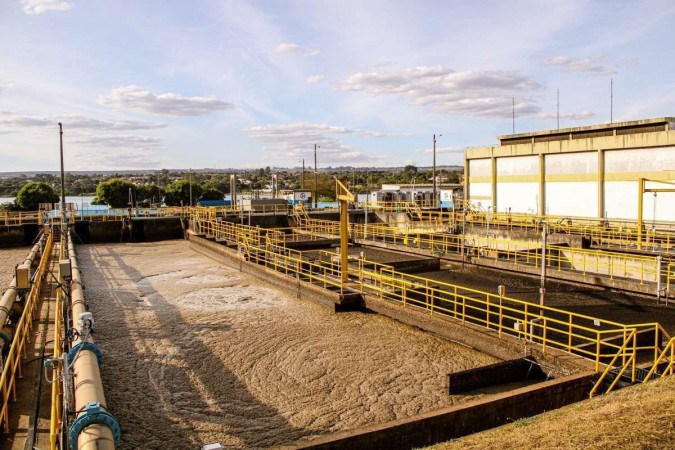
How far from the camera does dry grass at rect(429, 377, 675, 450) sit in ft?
21.1

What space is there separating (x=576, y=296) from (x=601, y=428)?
12097 mm

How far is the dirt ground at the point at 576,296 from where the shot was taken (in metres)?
15.4

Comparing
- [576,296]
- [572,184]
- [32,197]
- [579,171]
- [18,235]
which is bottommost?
[576,296]


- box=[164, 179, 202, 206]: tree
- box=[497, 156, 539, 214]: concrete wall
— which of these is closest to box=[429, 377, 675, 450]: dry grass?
box=[497, 156, 539, 214]: concrete wall

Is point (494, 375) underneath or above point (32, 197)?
underneath

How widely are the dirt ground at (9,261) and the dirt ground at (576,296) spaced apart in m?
16.8

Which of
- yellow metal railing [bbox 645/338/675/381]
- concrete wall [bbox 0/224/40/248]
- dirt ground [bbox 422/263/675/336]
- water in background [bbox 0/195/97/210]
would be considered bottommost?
dirt ground [bbox 422/263/675/336]

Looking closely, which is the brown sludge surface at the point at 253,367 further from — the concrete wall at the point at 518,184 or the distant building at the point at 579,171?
the concrete wall at the point at 518,184

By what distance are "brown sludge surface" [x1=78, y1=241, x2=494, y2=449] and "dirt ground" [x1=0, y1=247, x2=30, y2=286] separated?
516 cm

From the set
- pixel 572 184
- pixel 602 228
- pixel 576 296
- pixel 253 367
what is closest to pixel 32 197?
pixel 572 184

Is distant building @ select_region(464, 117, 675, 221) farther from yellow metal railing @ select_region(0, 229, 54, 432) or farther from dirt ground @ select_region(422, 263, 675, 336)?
yellow metal railing @ select_region(0, 229, 54, 432)

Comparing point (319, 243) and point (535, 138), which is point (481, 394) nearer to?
point (319, 243)

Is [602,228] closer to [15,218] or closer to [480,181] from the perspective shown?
[480,181]

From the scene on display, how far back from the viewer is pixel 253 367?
12.2m
